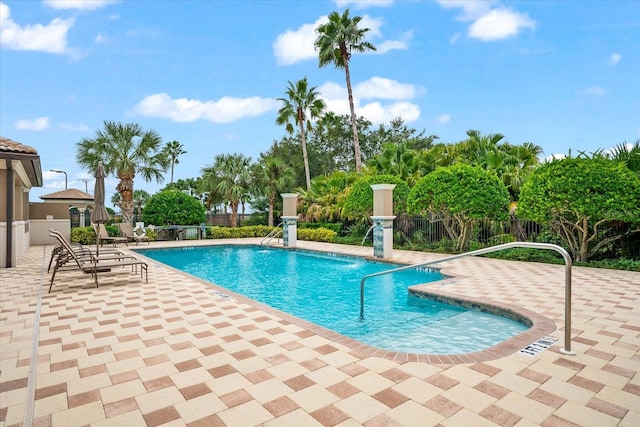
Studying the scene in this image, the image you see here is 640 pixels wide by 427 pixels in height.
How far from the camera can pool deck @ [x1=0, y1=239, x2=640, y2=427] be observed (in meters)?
2.59

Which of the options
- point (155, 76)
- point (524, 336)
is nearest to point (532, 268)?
point (524, 336)

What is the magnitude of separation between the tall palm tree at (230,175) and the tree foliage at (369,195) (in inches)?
355

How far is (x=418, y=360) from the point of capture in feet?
11.5

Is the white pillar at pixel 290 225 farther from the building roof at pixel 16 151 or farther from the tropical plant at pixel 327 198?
the building roof at pixel 16 151

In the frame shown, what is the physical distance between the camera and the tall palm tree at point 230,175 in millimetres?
22344

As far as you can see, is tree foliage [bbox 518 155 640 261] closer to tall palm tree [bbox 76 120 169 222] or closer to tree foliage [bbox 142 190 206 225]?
tree foliage [bbox 142 190 206 225]

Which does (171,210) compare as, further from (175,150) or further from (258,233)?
(175,150)

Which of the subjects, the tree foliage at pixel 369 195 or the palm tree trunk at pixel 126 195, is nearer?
the tree foliage at pixel 369 195

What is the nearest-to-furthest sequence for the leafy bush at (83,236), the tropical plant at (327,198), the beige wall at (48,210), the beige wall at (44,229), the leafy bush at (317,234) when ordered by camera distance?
1. the leafy bush at (83,236)
2. the beige wall at (44,229)
3. the leafy bush at (317,234)
4. the tropical plant at (327,198)
5. the beige wall at (48,210)

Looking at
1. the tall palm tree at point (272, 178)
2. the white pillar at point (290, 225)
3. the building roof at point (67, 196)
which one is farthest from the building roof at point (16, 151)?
the tall palm tree at point (272, 178)

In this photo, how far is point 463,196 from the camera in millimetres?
11758

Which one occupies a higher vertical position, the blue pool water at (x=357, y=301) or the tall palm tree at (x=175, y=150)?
the tall palm tree at (x=175, y=150)

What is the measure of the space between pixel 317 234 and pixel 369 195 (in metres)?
4.70

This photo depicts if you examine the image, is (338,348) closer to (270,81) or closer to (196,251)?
(196,251)
